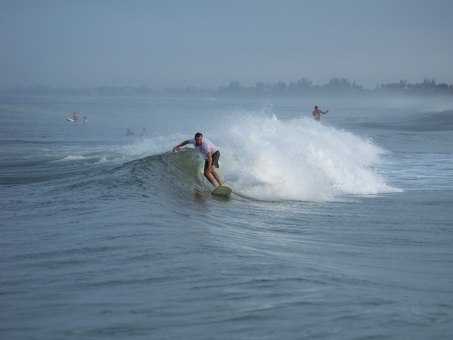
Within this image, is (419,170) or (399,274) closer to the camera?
(399,274)

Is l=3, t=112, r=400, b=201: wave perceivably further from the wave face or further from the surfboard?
the surfboard

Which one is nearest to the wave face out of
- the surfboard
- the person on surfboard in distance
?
the surfboard

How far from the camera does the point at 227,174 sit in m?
18.0

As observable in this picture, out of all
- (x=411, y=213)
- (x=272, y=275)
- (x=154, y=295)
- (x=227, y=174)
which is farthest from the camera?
(x=227, y=174)

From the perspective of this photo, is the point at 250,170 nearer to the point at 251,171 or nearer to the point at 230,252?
the point at 251,171

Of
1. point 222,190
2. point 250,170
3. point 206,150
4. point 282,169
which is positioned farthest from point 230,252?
point 250,170

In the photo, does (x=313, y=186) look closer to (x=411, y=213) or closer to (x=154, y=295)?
(x=411, y=213)

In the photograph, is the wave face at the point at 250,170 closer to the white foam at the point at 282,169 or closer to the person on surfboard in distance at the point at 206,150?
the white foam at the point at 282,169

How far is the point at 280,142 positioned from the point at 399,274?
40.7 ft

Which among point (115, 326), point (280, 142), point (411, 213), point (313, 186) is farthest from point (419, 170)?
point (115, 326)

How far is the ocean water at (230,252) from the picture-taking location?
571 centimetres

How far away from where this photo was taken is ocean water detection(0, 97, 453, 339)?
5711 mm

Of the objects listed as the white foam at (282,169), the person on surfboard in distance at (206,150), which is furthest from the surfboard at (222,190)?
the white foam at (282,169)

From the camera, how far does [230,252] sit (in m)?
8.45
